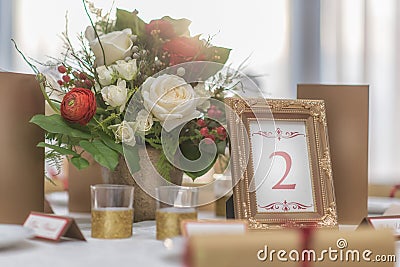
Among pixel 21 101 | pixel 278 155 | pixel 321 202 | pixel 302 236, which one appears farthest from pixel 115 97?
pixel 302 236

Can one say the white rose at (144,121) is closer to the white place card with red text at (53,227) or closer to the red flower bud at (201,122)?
the red flower bud at (201,122)

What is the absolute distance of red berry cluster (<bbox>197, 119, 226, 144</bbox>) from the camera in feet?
3.97

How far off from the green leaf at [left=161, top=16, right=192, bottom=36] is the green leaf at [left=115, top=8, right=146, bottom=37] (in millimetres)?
50

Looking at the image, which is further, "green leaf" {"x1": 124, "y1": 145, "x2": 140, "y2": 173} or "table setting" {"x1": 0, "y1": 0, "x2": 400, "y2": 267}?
"green leaf" {"x1": 124, "y1": 145, "x2": 140, "y2": 173}

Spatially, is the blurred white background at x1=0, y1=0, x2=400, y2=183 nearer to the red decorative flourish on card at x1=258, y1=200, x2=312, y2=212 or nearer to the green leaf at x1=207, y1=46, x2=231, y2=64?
the green leaf at x1=207, y1=46, x2=231, y2=64

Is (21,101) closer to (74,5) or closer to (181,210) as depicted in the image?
(181,210)

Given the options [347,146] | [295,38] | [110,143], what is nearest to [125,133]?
[110,143]

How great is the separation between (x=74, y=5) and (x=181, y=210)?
289cm

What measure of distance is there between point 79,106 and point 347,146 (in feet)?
1.85

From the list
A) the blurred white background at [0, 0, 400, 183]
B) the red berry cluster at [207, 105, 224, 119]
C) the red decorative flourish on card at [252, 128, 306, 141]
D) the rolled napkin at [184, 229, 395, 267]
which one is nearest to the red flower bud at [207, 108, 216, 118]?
the red berry cluster at [207, 105, 224, 119]

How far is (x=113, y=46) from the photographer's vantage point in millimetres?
1220

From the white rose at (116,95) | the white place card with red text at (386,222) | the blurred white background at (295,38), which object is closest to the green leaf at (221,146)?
the white rose at (116,95)

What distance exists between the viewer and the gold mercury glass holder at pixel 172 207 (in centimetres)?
100

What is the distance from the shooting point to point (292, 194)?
1154 millimetres
